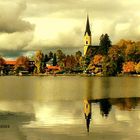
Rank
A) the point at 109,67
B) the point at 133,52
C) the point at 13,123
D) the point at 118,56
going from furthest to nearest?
the point at 118,56
the point at 133,52
the point at 109,67
the point at 13,123

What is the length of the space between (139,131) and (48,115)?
378 inches

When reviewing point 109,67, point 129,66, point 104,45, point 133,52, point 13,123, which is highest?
point 104,45

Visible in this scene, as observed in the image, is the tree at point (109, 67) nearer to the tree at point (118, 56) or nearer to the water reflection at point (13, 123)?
the tree at point (118, 56)

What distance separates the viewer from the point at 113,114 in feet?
104

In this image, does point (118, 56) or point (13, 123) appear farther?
point (118, 56)

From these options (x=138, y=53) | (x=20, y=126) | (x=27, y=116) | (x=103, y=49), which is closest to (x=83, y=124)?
(x=20, y=126)

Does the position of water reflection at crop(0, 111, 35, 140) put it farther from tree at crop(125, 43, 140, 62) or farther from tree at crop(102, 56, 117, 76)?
tree at crop(125, 43, 140, 62)

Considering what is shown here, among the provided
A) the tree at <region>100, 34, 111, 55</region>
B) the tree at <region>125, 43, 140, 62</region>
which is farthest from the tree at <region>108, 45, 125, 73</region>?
the tree at <region>100, 34, 111, 55</region>

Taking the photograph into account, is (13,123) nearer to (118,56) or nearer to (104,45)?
(118,56)

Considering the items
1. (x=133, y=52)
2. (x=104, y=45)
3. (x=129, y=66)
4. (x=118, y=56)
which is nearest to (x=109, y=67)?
(x=118, y=56)

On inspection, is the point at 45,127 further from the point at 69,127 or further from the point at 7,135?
the point at 7,135

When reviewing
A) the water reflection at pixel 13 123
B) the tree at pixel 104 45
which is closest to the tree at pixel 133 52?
the tree at pixel 104 45

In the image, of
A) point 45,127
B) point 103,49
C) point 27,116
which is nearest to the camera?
point 45,127

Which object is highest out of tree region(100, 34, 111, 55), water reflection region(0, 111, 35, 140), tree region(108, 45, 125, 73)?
tree region(100, 34, 111, 55)
